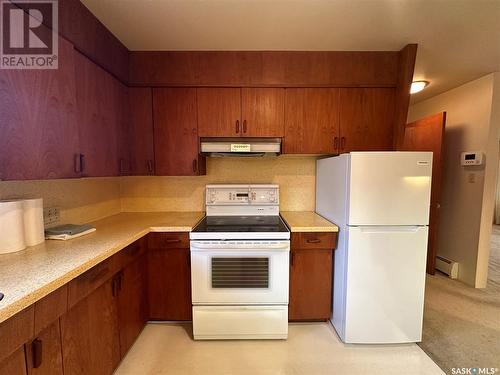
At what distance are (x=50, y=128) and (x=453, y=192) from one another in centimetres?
405

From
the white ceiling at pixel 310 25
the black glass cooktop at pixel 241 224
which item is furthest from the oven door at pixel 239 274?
the white ceiling at pixel 310 25

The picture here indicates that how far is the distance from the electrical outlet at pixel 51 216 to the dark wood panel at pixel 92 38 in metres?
1.11

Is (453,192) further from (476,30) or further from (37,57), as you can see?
(37,57)

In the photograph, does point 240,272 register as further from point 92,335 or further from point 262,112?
point 262,112

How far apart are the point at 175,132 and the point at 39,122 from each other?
1029 mm

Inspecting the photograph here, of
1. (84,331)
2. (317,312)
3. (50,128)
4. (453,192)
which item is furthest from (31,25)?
(453,192)

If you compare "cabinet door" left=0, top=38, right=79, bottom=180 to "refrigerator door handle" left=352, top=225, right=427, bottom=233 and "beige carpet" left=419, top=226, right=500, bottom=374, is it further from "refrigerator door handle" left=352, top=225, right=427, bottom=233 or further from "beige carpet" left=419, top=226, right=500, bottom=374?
"beige carpet" left=419, top=226, right=500, bottom=374

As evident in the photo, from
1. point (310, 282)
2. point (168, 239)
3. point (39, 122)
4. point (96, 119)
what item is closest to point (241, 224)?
point (168, 239)

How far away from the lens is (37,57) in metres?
1.19

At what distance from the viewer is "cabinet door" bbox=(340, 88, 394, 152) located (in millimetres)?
2076

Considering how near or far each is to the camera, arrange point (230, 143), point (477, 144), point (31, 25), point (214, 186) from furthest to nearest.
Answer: point (477, 144) < point (214, 186) < point (230, 143) < point (31, 25)

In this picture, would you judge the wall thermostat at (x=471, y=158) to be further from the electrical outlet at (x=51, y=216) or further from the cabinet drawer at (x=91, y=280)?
the electrical outlet at (x=51, y=216)

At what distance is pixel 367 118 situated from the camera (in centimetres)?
209

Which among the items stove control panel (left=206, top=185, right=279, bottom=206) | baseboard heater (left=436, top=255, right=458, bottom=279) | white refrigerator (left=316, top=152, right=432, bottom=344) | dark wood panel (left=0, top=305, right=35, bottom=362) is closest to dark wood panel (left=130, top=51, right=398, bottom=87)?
white refrigerator (left=316, top=152, right=432, bottom=344)
